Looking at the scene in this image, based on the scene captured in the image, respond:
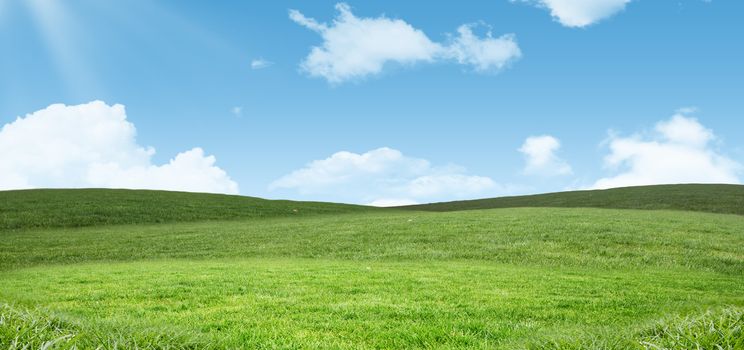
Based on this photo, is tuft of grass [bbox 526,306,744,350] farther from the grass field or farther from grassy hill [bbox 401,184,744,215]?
grassy hill [bbox 401,184,744,215]

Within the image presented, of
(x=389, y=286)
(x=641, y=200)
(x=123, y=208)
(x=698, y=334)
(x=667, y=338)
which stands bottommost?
(x=389, y=286)

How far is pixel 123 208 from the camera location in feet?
177

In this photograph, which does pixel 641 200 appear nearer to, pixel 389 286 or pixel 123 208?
pixel 123 208

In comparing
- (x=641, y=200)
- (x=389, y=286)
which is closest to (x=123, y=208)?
(x=389, y=286)

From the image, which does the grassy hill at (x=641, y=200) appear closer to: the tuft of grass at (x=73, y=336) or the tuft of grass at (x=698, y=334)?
the tuft of grass at (x=698, y=334)

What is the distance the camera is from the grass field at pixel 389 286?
8.80m

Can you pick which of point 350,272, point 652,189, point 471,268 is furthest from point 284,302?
point 652,189

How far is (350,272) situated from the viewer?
725 inches

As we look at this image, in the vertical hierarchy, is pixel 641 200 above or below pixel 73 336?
above

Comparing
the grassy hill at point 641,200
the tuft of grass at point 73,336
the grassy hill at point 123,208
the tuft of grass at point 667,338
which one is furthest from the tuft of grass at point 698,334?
the grassy hill at point 641,200

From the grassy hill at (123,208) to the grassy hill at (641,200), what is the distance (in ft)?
69.5

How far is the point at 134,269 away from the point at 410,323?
14.2 meters

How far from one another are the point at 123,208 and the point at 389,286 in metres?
45.4

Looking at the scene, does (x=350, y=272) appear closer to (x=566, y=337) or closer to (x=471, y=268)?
(x=471, y=268)
